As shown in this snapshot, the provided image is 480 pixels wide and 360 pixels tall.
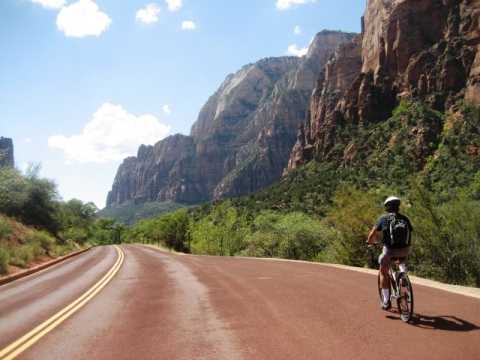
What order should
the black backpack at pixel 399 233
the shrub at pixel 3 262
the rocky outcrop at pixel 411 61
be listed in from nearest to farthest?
the black backpack at pixel 399 233, the shrub at pixel 3 262, the rocky outcrop at pixel 411 61

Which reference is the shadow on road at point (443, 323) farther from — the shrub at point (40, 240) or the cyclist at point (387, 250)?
the shrub at point (40, 240)

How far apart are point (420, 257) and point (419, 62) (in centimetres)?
9115

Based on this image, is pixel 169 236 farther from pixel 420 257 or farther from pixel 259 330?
pixel 259 330

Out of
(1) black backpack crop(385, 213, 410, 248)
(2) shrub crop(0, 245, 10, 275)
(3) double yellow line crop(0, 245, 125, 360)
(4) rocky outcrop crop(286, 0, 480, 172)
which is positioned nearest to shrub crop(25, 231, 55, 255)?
(2) shrub crop(0, 245, 10, 275)

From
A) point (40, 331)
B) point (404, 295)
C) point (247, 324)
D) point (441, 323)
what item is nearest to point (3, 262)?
point (40, 331)

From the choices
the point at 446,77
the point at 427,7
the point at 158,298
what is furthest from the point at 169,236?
the point at 427,7

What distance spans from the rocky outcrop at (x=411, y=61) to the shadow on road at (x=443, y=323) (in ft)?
256

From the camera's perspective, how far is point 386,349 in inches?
197

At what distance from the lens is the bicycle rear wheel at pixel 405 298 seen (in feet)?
20.2

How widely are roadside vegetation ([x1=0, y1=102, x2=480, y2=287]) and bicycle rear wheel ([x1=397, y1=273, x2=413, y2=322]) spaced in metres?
8.34

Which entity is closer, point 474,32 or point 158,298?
point 158,298

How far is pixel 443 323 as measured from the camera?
601cm

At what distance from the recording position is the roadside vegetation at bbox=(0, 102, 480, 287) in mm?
14820

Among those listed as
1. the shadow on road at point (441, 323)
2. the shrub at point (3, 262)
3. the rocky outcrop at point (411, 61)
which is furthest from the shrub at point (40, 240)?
the rocky outcrop at point (411, 61)
